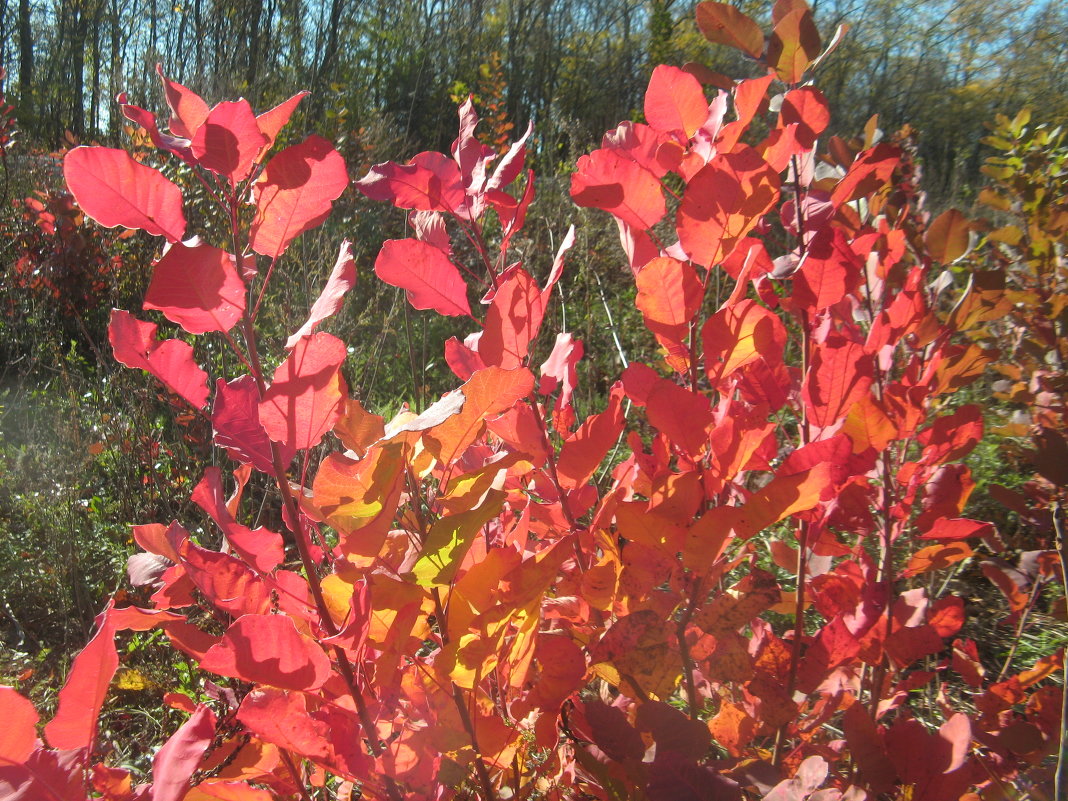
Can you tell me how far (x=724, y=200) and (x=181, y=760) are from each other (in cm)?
59

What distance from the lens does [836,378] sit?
A: 2.15 feet

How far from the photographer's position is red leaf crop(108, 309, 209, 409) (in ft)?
1.81

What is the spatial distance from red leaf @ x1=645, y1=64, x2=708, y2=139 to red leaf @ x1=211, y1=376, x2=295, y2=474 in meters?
0.43

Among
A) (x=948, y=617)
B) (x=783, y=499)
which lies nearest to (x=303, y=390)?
(x=783, y=499)

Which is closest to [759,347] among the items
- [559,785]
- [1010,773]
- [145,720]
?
[559,785]

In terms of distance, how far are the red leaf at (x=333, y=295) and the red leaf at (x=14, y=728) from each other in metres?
0.28

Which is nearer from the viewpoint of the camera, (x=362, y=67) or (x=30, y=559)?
(x=30, y=559)

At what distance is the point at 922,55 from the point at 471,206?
18714mm

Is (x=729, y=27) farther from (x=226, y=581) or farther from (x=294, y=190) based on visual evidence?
(x=226, y=581)

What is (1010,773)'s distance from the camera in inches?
32.7

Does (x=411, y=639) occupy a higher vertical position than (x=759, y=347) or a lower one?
lower

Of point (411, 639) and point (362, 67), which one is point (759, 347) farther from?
point (362, 67)

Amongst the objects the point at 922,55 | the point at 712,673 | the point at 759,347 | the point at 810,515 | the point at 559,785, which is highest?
the point at 922,55

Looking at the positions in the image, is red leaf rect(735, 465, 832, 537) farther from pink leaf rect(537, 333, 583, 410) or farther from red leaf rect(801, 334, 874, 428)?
pink leaf rect(537, 333, 583, 410)
